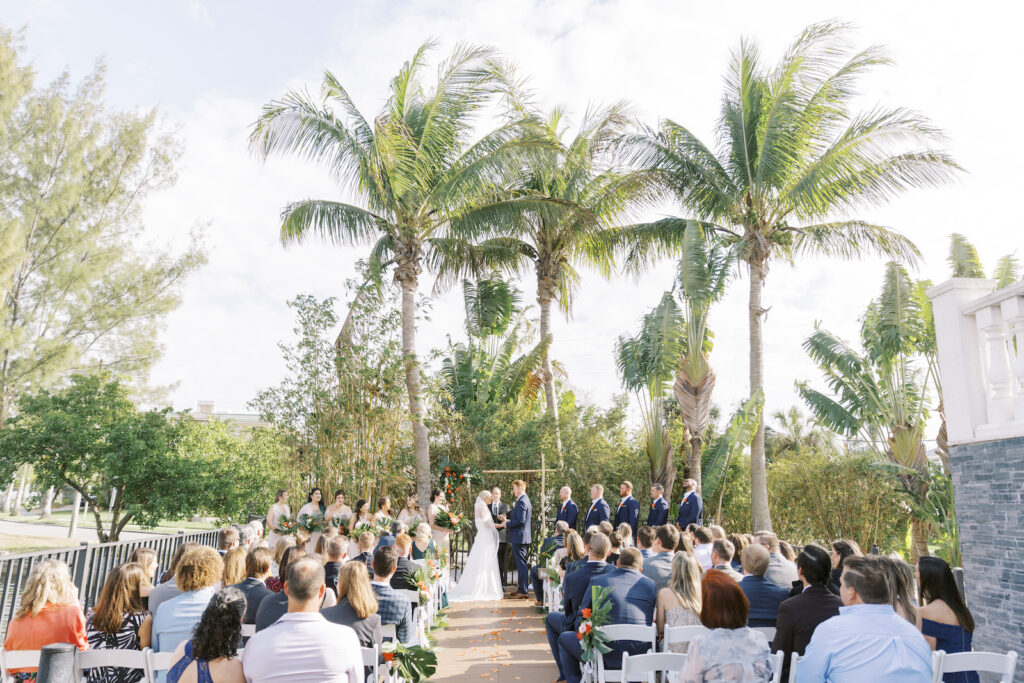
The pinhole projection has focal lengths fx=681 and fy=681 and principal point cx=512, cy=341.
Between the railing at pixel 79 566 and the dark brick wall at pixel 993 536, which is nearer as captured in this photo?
the dark brick wall at pixel 993 536

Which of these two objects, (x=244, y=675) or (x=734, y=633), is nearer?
(x=244, y=675)

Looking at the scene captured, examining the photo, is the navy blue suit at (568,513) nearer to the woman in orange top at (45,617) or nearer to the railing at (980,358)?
the railing at (980,358)

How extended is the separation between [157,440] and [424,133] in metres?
8.04

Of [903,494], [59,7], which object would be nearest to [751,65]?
[903,494]

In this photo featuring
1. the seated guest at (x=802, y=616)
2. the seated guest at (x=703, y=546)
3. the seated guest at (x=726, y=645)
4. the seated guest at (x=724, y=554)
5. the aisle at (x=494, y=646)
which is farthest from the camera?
the seated guest at (x=703, y=546)

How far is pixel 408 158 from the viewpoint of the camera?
13.8 meters

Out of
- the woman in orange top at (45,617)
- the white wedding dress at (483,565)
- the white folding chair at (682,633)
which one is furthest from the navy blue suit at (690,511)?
the woman in orange top at (45,617)

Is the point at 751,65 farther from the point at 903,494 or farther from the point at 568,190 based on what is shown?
the point at 903,494

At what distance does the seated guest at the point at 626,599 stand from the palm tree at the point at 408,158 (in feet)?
29.1

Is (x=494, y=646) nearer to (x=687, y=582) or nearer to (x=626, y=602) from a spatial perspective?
(x=626, y=602)

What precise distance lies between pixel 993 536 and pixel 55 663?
688cm

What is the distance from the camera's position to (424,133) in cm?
1419

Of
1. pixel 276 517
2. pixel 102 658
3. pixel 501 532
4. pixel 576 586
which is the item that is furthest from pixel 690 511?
pixel 102 658

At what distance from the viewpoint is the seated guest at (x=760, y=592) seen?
526cm
